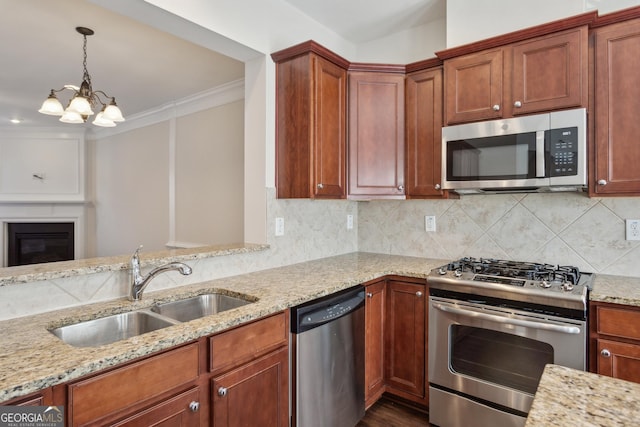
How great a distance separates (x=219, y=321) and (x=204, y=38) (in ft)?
5.43

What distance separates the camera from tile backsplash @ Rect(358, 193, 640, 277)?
7.16 feet

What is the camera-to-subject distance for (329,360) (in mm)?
1901

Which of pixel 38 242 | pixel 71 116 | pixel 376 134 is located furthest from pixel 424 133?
pixel 38 242

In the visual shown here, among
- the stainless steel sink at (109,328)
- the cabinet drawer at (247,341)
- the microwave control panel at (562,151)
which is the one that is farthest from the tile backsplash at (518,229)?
the stainless steel sink at (109,328)

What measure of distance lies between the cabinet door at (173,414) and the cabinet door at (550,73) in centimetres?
224

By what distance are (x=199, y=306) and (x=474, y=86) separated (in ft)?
6.91

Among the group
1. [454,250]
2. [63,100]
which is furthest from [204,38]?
[63,100]

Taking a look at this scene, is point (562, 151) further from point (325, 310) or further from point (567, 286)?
point (325, 310)

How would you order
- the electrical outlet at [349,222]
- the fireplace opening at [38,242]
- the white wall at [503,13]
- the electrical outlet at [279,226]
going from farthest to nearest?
the fireplace opening at [38,242]
the electrical outlet at [349,222]
the electrical outlet at [279,226]
the white wall at [503,13]

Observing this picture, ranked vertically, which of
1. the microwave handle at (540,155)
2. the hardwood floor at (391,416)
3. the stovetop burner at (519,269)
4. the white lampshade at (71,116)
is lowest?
the hardwood floor at (391,416)

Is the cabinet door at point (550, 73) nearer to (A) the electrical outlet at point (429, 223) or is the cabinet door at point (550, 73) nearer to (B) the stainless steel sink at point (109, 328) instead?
(A) the electrical outlet at point (429, 223)

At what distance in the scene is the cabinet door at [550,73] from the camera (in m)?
1.97

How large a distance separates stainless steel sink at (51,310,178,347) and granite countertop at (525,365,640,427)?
1271 mm

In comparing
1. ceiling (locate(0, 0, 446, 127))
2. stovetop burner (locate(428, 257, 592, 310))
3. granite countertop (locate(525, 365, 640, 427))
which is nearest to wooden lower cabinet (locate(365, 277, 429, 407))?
stovetop burner (locate(428, 257, 592, 310))
